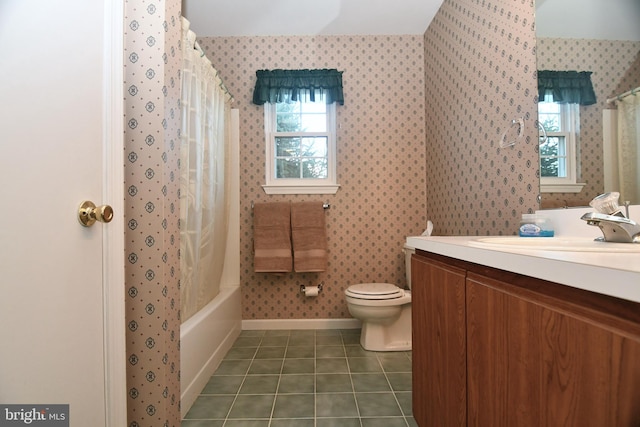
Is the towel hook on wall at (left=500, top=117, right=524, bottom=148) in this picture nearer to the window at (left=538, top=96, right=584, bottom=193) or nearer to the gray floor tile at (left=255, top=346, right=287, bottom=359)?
the window at (left=538, top=96, right=584, bottom=193)

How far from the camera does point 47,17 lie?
710 millimetres

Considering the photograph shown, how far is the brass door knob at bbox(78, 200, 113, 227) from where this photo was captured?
771 millimetres

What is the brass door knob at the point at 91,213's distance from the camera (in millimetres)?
771

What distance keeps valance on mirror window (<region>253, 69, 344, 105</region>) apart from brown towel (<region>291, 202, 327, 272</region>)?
92 centimetres

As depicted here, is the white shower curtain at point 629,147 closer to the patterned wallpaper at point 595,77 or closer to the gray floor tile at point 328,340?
the patterned wallpaper at point 595,77

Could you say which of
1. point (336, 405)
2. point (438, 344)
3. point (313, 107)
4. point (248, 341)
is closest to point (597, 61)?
point (438, 344)

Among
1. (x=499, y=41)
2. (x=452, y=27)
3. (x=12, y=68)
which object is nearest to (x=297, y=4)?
(x=452, y=27)

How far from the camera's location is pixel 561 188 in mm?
1138

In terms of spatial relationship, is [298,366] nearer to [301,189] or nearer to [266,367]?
[266,367]

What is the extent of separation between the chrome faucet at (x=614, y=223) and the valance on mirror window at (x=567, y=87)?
41 cm

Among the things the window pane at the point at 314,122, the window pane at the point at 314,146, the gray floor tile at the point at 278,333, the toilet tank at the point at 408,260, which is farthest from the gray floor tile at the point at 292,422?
the window pane at the point at 314,122

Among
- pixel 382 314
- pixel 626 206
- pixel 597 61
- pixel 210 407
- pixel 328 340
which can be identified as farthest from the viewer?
pixel 328 340

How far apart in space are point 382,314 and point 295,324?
84 cm

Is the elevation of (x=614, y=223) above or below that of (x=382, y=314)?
above
